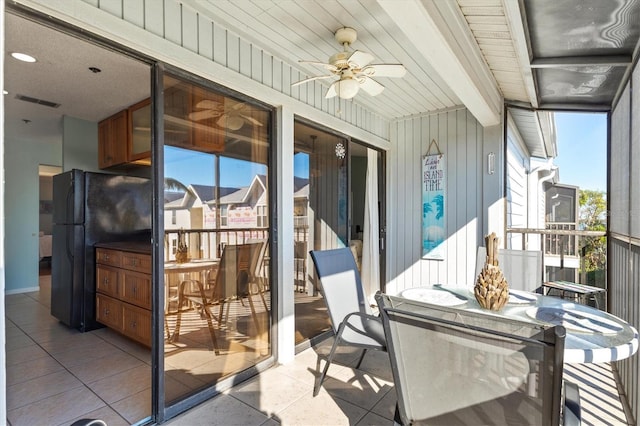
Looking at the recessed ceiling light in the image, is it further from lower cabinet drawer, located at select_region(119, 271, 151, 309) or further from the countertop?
lower cabinet drawer, located at select_region(119, 271, 151, 309)

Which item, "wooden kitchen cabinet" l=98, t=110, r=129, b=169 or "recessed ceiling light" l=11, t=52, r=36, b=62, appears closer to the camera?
"recessed ceiling light" l=11, t=52, r=36, b=62

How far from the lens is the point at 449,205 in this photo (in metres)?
4.25

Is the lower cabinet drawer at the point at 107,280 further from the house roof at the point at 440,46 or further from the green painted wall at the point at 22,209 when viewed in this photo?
the green painted wall at the point at 22,209

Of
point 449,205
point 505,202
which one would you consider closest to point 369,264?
point 449,205

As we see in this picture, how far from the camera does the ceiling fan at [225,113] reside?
2.38 meters

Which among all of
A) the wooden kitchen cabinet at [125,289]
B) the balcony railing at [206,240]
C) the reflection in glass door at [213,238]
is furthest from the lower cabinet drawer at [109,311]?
the balcony railing at [206,240]

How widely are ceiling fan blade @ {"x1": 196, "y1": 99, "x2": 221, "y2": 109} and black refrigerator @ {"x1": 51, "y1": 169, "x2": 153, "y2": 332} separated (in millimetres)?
2265

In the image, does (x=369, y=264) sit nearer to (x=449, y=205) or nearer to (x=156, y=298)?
(x=449, y=205)

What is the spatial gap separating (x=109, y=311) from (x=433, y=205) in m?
4.09

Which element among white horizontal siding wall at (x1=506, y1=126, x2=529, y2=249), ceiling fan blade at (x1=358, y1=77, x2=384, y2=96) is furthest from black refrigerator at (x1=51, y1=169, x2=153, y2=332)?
white horizontal siding wall at (x1=506, y1=126, x2=529, y2=249)

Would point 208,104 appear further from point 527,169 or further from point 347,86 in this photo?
point 527,169

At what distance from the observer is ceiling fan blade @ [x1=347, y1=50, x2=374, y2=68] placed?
7.30ft

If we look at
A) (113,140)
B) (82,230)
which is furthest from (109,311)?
(113,140)

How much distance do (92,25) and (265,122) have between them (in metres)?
1.39
